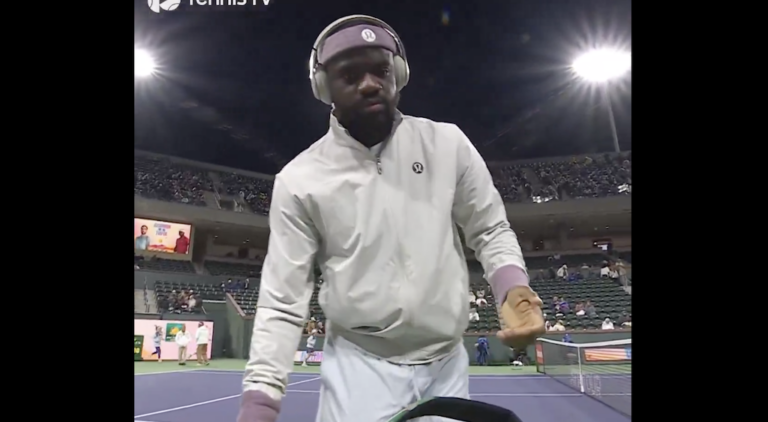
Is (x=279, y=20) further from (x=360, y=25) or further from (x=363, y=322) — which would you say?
(x=363, y=322)

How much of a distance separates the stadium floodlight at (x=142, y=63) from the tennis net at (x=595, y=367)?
1.20 metres

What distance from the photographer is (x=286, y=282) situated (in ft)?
3.89

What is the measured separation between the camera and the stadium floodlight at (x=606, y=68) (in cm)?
149

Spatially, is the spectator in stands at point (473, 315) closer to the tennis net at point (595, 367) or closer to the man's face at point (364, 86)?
the tennis net at point (595, 367)

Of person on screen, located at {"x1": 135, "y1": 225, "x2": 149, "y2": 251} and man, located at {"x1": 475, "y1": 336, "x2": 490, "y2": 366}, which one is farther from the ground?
person on screen, located at {"x1": 135, "y1": 225, "x2": 149, "y2": 251}

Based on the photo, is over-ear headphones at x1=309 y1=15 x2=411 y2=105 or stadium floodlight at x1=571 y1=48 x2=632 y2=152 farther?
stadium floodlight at x1=571 y1=48 x2=632 y2=152

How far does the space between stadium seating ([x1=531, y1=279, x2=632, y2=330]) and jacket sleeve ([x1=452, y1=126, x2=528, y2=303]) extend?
31cm

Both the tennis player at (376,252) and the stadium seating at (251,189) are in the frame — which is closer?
the tennis player at (376,252)

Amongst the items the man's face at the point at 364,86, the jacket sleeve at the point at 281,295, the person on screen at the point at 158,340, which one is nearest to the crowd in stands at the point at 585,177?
→ the man's face at the point at 364,86

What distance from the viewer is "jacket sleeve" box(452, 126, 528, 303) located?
1199 millimetres

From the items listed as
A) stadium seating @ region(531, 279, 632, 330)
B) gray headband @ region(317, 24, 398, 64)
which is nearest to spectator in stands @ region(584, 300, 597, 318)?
stadium seating @ region(531, 279, 632, 330)

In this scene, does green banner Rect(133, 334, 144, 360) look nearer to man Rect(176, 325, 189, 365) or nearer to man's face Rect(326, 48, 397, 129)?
man Rect(176, 325, 189, 365)

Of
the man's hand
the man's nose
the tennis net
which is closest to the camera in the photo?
the man's hand
